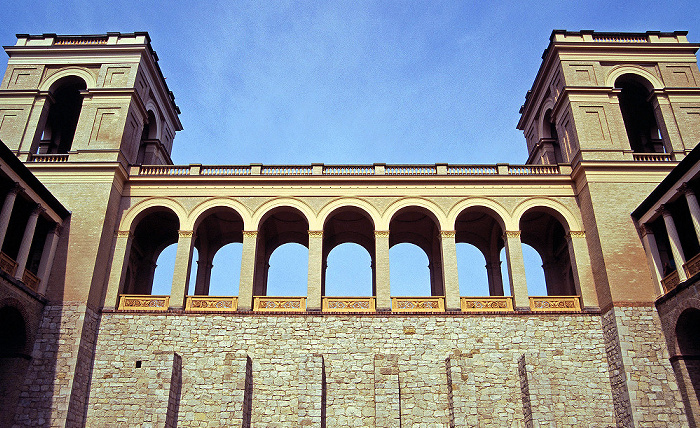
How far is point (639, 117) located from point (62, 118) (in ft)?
103

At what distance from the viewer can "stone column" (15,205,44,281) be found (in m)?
19.5

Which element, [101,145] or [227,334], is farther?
[101,145]

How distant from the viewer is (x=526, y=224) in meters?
28.1

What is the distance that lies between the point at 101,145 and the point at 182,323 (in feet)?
30.1

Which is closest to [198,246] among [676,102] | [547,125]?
[547,125]

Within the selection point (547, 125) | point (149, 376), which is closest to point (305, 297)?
point (149, 376)

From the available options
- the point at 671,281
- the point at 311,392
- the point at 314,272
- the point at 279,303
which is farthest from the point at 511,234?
the point at 311,392

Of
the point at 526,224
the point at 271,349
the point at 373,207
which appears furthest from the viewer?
the point at 526,224

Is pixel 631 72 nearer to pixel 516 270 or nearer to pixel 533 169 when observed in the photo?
pixel 533 169

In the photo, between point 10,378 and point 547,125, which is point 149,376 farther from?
point 547,125

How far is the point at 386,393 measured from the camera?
1931 cm

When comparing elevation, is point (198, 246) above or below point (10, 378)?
above

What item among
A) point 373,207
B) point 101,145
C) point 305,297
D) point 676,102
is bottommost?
point 305,297

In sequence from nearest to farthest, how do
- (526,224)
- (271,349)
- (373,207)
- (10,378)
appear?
(10,378) → (271,349) → (373,207) → (526,224)
